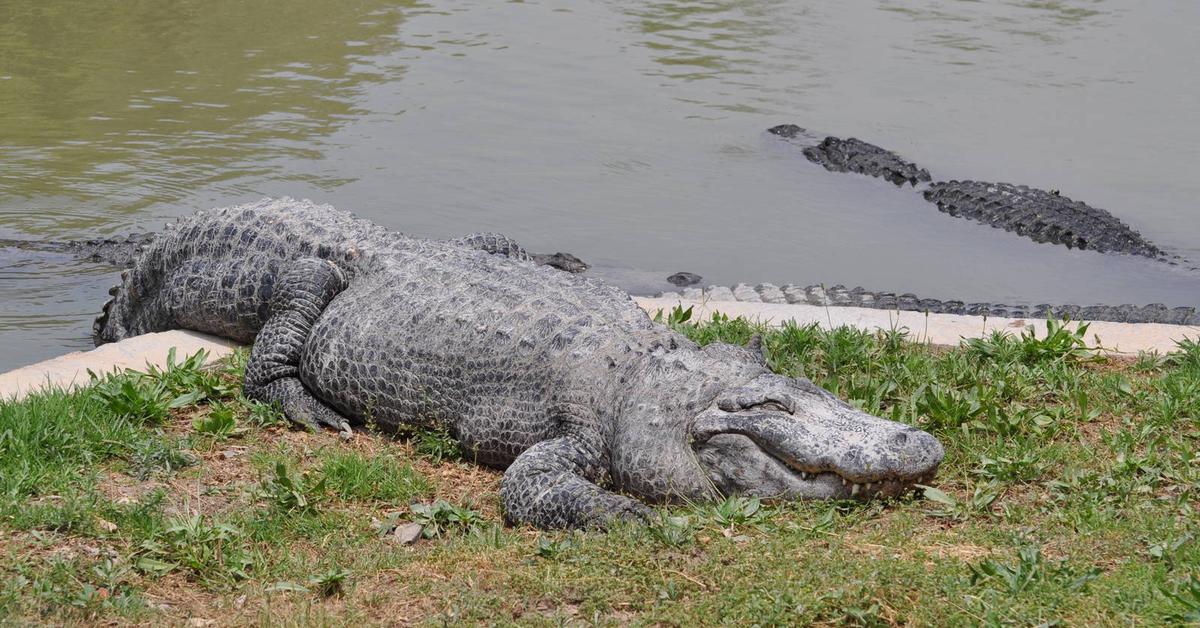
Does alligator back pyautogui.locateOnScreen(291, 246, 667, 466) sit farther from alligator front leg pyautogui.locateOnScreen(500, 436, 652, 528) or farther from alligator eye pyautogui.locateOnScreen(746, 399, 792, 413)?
alligator eye pyautogui.locateOnScreen(746, 399, 792, 413)

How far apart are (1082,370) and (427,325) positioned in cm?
332

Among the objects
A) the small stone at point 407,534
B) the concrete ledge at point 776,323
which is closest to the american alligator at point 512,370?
the concrete ledge at point 776,323

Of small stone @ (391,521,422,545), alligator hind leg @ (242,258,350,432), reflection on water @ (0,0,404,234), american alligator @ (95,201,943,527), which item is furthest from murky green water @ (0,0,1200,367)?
small stone @ (391,521,422,545)

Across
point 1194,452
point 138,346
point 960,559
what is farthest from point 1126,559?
point 138,346

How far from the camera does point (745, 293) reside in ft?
33.6

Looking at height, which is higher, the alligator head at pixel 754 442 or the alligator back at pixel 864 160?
the alligator head at pixel 754 442

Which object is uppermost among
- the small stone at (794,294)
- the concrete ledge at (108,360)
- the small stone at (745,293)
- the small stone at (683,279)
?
the concrete ledge at (108,360)

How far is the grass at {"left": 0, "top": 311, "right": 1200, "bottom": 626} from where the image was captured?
4059mm

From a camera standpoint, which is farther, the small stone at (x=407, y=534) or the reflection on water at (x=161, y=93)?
the reflection on water at (x=161, y=93)

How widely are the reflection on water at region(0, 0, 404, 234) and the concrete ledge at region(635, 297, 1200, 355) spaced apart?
6970mm

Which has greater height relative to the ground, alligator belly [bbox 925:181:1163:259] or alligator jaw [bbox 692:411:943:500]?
alligator jaw [bbox 692:411:943:500]

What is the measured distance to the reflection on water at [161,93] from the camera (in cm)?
1300

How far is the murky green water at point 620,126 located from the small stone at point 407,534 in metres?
4.59

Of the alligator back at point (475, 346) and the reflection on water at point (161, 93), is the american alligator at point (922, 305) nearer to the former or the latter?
the alligator back at point (475, 346)
